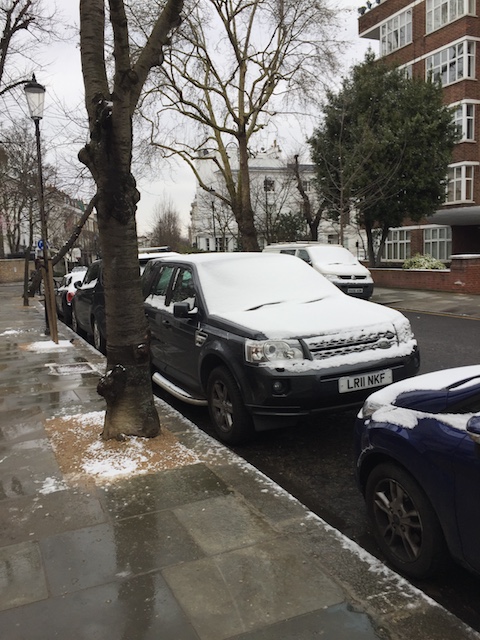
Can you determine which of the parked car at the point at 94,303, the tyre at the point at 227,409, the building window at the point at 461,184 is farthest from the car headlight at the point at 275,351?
the building window at the point at 461,184

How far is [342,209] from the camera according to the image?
2139 cm

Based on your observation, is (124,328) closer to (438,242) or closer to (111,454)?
(111,454)

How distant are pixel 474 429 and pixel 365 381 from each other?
2278 millimetres

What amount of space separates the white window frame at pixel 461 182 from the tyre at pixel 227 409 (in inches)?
1038

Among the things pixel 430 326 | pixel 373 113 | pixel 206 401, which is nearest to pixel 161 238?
pixel 373 113

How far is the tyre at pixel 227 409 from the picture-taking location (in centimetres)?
457

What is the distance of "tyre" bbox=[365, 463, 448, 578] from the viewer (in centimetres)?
263

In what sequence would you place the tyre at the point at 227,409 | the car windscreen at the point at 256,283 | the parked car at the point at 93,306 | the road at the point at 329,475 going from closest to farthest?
the road at the point at 329,475
the tyre at the point at 227,409
the car windscreen at the point at 256,283
the parked car at the point at 93,306

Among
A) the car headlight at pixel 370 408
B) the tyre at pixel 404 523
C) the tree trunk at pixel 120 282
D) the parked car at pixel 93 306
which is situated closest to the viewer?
the tyre at pixel 404 523

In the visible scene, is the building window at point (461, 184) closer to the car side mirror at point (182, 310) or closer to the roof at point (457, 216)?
the roof at point (457, 216)

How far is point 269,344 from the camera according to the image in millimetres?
4395

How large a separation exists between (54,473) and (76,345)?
21.3ft

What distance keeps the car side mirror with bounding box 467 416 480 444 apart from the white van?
14.4 meters

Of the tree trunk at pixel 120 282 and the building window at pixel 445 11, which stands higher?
the building window at pixel 445 11
